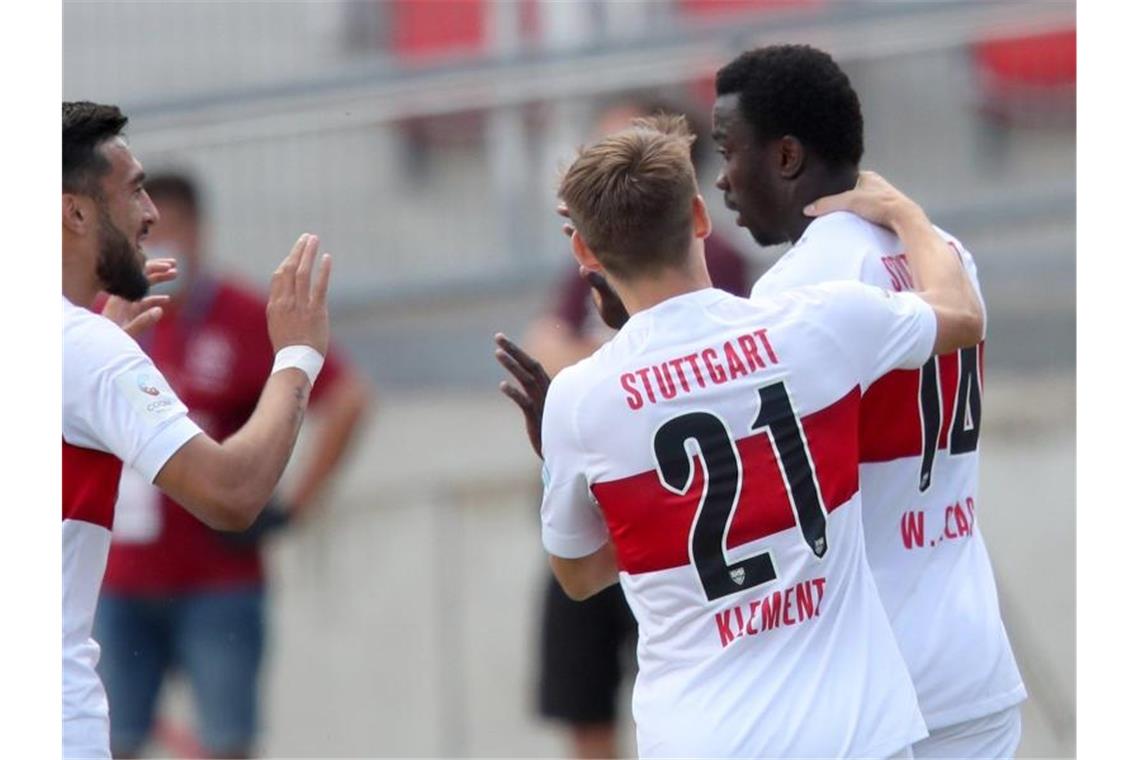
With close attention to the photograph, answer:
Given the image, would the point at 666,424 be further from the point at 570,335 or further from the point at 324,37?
the point at 324,37

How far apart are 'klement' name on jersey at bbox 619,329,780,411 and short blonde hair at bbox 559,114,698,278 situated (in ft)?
0.65

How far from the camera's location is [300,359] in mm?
4023

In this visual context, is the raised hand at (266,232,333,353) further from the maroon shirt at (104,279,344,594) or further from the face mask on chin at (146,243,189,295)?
the face mask on chin at (146,243,189,295)

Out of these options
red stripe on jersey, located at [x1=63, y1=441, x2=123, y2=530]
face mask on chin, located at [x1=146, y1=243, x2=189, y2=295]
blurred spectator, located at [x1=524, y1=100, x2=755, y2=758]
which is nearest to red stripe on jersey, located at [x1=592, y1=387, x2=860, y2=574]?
→ red stripe on jersey, located at [x1=63, y1=441, x2=123, y2=530]

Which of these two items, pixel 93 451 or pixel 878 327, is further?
pixel 93 451

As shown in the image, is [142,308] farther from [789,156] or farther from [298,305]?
[789,156]

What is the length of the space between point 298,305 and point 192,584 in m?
3.13

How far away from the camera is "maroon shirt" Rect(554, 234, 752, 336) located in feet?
22.0

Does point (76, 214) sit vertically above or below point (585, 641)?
above

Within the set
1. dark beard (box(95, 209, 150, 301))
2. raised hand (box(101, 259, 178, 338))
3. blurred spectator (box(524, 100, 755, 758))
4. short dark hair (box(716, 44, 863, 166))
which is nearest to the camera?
dark beard (box(95, 209, 150, 301))

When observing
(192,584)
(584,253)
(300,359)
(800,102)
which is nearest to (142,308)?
(300,359)

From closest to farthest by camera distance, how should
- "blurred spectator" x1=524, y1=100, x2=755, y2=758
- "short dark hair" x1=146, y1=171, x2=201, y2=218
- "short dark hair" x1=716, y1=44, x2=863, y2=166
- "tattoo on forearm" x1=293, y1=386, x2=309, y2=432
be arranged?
1. "tattoo on forearm" x1=293, y1=386, x2=309, y2=432
2. "short dark hair" x1=716, y1=44, x2=863, y2=166
3. "blurred spectator" x1=524, y1=100, x2=755, y2=758
4. "short dark hair" x1=146, y1=171, x2=201, y2=218
